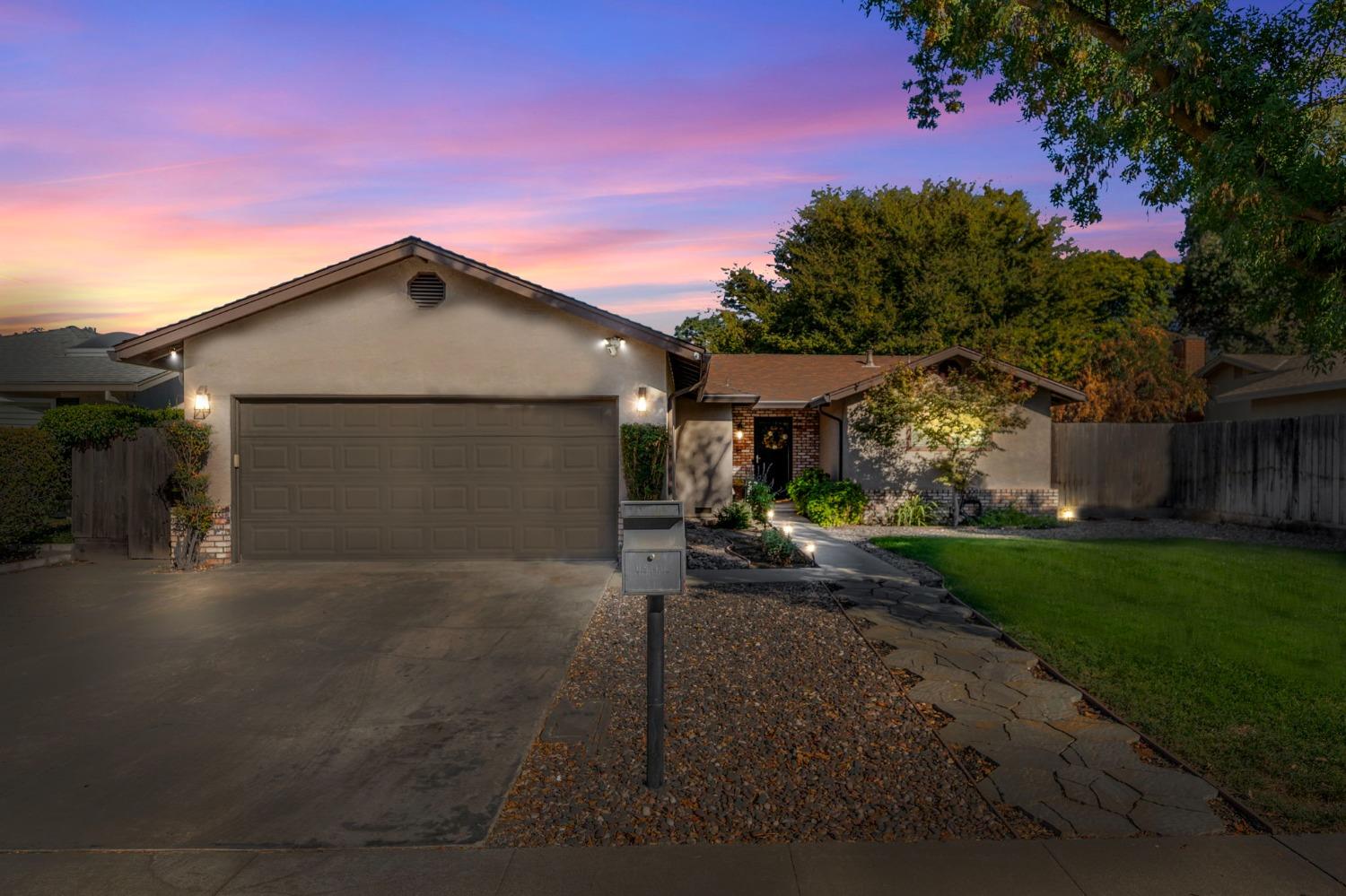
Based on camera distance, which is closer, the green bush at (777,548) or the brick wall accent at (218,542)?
the brick wall accent at (218,542)

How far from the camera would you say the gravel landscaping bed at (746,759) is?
3738 mm

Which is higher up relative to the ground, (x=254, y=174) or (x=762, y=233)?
(x=762, y=233)

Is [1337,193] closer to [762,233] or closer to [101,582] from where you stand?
[101,582]

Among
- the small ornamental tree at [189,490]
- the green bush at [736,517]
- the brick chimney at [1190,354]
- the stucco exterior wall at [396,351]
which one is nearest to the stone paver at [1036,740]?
the stucco exterior wall at [396,351]

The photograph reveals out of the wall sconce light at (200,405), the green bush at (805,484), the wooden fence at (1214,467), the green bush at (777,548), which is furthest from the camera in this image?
the green bush at (805,484)

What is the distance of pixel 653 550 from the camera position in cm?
414

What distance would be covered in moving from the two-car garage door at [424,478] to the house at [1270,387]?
39.8ft

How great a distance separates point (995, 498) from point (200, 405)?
15.6m

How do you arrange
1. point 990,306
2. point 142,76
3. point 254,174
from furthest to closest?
point 990,306, point 254,174, point 142,76

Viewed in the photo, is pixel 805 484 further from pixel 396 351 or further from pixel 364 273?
pixel 364 273

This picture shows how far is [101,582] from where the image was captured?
33.6 ft

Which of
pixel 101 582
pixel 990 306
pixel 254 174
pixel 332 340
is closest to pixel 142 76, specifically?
pixel 254 174

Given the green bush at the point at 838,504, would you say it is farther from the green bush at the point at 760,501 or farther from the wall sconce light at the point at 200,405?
the wall sconce light at the point at 200,405

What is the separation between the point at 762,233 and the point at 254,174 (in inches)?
976
